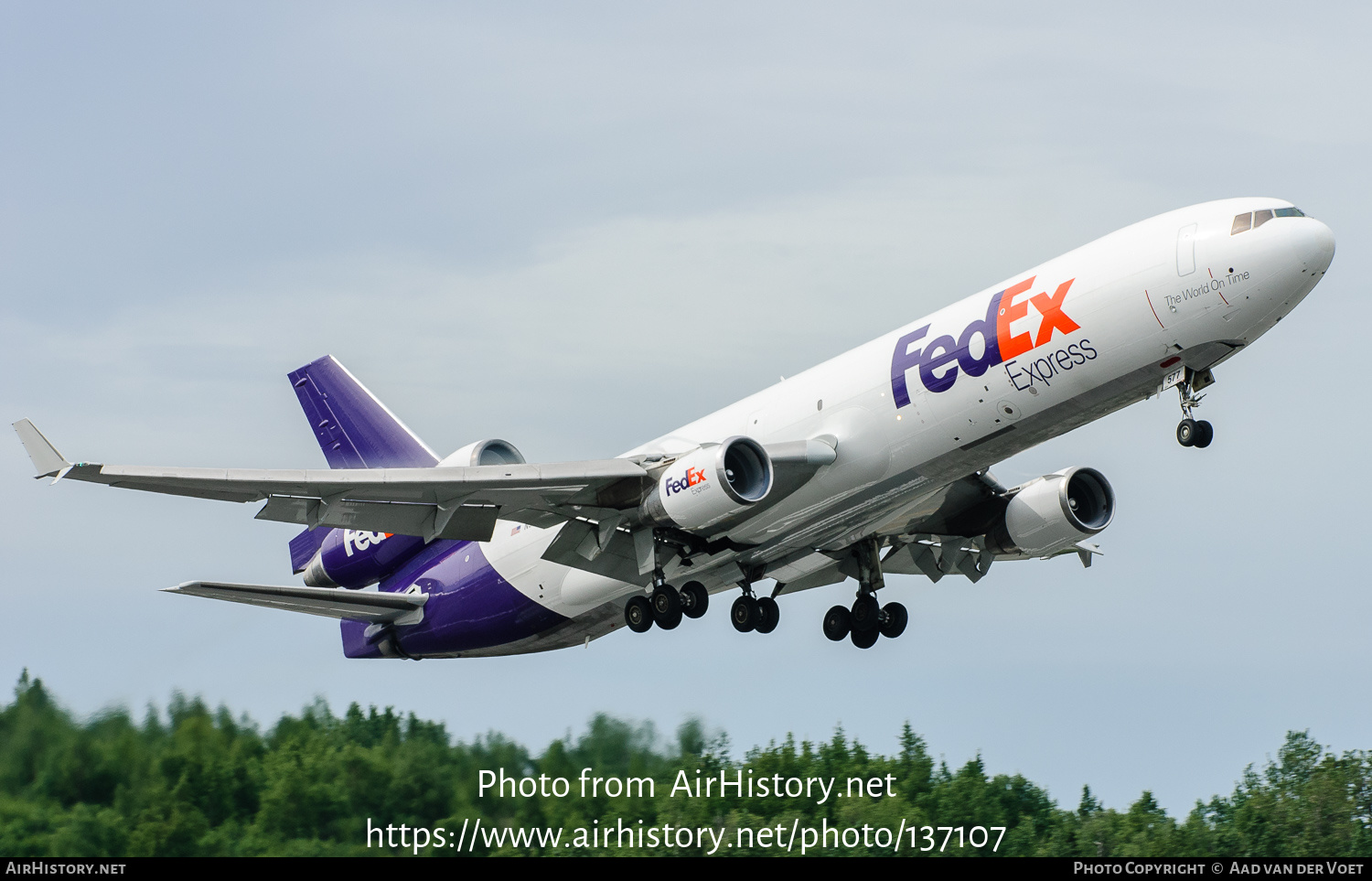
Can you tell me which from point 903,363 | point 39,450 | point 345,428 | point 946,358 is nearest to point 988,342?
point 946,358

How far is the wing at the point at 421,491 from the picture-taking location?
26.2m

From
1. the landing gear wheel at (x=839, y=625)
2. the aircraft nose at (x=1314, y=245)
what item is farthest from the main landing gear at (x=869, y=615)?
the aircraft nose at (x=1314, y=245)

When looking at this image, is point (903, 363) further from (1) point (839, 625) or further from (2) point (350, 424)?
(2) point (350, 424)

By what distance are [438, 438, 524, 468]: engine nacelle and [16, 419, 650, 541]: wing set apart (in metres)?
1.50

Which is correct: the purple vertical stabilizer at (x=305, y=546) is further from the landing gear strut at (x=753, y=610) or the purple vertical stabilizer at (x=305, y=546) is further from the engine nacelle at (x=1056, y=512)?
the engine nacelle at (x=1056, y=512)

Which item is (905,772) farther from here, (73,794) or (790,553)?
(73,794)

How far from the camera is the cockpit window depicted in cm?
2467

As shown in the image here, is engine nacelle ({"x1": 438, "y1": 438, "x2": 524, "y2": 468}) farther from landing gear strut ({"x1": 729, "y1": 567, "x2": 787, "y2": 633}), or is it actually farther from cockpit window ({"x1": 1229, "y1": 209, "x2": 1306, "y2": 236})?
cockpit window ({"x1": 1229, "y1": 209, "x2": 1306, "y2": 236})

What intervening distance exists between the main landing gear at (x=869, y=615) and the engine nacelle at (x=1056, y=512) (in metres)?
2.39

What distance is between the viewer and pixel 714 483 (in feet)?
89.6

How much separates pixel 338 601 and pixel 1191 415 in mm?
17707

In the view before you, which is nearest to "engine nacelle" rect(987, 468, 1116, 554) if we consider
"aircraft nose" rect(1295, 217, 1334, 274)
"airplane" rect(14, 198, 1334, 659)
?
"airplane" rect(14, 198, 1334, 659)

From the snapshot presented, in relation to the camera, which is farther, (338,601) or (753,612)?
(338,601)

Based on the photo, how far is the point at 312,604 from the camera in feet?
110
